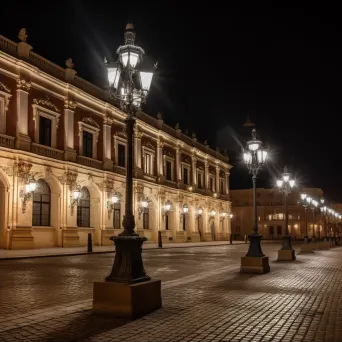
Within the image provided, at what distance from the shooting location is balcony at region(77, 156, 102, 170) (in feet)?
→ 113

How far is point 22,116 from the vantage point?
29.0 metres

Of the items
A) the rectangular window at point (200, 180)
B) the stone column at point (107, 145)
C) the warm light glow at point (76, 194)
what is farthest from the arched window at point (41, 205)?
the rectangular window at point (200, 180)

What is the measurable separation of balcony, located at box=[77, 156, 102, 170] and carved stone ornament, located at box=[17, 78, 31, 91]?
6.56 m

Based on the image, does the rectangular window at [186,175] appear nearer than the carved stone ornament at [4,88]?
No

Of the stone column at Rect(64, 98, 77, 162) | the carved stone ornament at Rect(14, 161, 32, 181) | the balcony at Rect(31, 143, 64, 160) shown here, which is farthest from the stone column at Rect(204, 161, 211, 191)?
the carved stone ornament at Rect(14, 161, 32, 181)

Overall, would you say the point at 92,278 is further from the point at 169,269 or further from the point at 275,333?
the point at 275,333

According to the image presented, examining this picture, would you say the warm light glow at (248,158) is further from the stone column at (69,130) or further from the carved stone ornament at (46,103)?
the stone column at (69,130)

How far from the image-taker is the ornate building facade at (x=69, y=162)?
27891mm

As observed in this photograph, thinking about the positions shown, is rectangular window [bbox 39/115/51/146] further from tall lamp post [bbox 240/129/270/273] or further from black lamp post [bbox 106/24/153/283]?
black lamp post [bbox 106/24/153/283]

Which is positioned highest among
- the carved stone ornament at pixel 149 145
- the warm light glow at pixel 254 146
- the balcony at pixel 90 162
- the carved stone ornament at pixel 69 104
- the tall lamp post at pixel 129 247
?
the carved stone ornament at pixel 69 104

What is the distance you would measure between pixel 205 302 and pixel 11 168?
69.0 ft

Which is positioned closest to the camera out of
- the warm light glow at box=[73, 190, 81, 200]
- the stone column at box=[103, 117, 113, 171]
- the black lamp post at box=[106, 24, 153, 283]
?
the black lamp post at box=[106, 24, 153, 283]

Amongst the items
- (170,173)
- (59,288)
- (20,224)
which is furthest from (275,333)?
(170,173)

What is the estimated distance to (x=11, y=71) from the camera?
28453 millimetres
